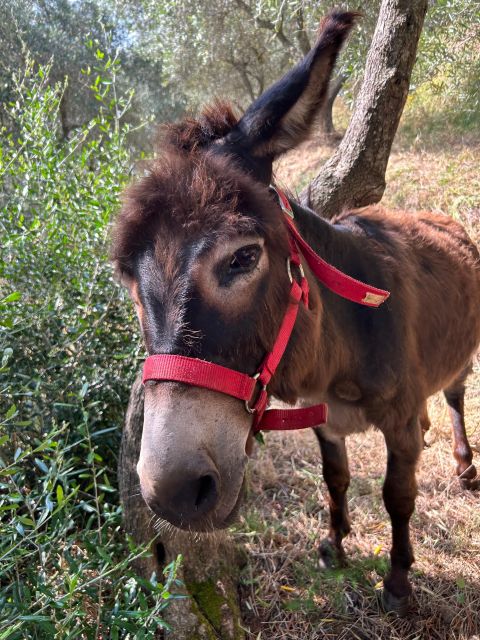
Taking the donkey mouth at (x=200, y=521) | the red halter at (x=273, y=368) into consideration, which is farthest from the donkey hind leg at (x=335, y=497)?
the donkey mouth at (x=200, y=521)

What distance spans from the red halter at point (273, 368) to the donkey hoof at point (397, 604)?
133 centimetres

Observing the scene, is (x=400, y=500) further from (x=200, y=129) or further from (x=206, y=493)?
(x=200, y=129)

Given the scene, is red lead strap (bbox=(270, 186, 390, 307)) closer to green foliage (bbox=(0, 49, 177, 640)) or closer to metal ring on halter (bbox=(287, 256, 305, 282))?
metal ring on halter (bbox=(287, 256, 305, 282))

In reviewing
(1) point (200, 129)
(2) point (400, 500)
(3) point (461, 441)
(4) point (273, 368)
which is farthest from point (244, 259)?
(3) point (461, 441)

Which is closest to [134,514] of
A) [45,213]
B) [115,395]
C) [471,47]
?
[115,395]

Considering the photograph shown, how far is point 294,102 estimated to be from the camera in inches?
64.2

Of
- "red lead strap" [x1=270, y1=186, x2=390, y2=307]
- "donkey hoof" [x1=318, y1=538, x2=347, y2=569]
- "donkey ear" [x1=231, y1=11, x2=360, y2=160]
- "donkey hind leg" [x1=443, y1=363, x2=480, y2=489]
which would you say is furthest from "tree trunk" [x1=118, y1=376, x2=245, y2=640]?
"donkey hind leg" [x1=443, y1=363, x2=480, y2=489]

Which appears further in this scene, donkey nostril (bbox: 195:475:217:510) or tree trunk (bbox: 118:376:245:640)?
tree trunk (bbox: 118:376:245:640)

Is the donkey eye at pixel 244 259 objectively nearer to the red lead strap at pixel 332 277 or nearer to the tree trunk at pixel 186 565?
the red lead strap at pixel 332 277

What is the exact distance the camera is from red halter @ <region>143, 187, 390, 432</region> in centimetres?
133

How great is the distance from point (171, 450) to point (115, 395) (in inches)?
69.1

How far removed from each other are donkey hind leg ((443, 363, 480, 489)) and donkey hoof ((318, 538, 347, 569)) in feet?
3.95

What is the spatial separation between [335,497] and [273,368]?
1.68m

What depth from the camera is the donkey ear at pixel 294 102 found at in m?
1.60
